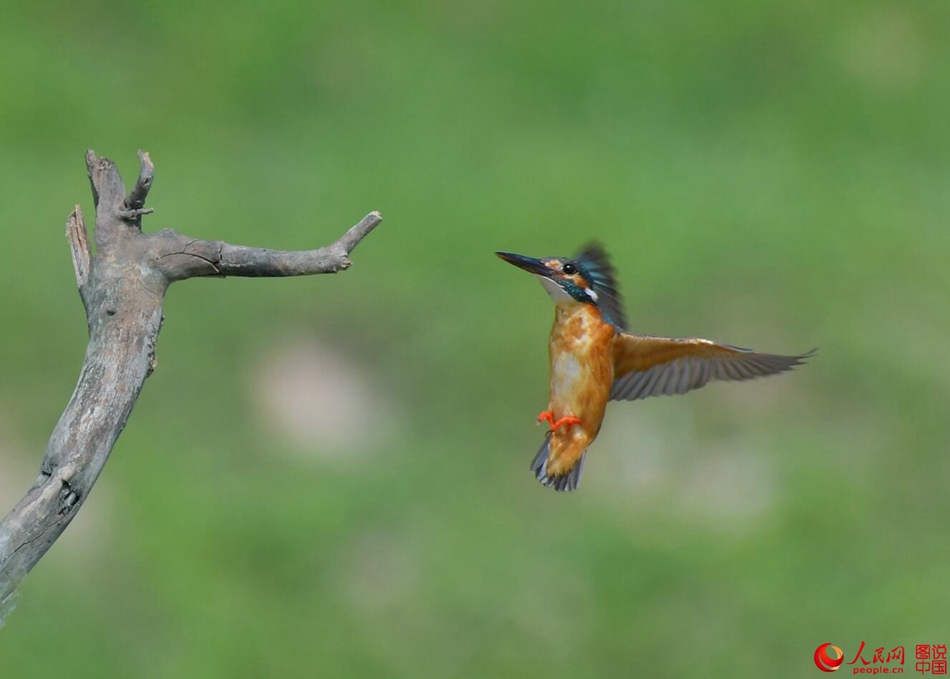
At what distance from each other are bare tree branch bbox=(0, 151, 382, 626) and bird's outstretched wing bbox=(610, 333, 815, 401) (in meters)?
1.40

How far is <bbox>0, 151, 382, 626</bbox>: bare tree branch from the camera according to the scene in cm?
382

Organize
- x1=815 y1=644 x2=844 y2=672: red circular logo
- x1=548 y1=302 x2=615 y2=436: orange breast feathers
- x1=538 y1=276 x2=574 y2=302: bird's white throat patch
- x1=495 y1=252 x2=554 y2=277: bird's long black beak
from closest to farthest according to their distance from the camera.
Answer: x1=495 y1=252 x2=554 y2=277: bird's long black beak < x1=548 y1=302 x2=615 y2=436: orange breast feathers < x1=538 y1=276 x2=574 y2=302: bird's white throat patch < x1=815 y1=644 x2=844 y2=672: red circular logo

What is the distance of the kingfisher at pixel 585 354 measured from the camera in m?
4.98

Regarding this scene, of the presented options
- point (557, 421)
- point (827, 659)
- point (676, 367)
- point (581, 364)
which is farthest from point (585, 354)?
point (827, 659)

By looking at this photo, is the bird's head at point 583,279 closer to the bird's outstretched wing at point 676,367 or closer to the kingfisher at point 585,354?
the kingfisher at point 585,354

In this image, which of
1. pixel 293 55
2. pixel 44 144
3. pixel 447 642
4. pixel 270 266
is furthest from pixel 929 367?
pixel 270 266

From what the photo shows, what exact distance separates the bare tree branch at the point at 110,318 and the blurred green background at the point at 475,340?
447cm

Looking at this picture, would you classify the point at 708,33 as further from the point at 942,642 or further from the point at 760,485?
the point at 942,642

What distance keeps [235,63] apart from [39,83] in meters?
1.26

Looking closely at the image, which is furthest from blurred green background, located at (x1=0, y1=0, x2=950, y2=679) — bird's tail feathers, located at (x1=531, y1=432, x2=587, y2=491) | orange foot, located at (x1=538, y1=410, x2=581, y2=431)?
orange foot, located at (x1=538, y1=410, x2=581, y2=431)

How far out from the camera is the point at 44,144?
1102 centimetres

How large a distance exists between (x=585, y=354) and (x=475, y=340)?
4.88m

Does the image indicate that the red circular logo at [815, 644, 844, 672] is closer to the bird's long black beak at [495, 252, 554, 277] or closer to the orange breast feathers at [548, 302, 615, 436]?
the orange breast feathers at [548, 302, 615, 436]

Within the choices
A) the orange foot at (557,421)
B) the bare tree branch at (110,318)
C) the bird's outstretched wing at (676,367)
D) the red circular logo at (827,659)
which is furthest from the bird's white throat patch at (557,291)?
the red circular logo at (827,659)
